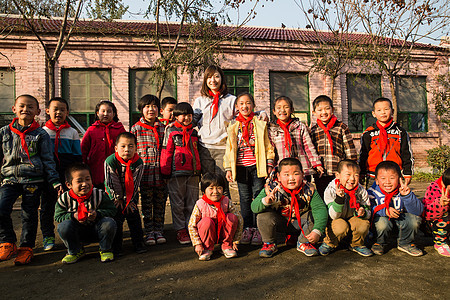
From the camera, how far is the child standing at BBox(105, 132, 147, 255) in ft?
10.7

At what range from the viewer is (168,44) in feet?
31.6

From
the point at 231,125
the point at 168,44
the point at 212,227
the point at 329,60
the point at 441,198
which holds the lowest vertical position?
the point at 212,227

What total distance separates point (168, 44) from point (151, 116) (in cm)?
649

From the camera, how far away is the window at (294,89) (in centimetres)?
1040

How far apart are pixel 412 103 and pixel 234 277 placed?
11413 millimetres

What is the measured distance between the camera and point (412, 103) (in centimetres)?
1135

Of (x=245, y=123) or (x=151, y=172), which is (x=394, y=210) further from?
(x=151, y=172)

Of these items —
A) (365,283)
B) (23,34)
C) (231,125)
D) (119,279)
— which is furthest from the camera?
(23,34)

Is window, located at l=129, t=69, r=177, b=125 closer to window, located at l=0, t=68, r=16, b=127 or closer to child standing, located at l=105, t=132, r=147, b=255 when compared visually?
window, located at l=0, t=68, r=16, b=127

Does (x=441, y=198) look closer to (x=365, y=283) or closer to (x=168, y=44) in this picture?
(x=365, y=283)

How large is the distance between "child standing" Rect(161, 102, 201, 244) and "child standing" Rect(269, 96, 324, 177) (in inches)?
37.7

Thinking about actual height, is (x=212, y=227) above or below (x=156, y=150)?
below

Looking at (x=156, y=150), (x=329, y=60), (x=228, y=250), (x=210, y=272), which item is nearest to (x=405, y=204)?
(x=228, y=250)

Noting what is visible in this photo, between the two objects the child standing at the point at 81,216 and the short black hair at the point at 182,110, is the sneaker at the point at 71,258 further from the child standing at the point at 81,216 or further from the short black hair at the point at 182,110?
the short black hair at the point at 182,110
